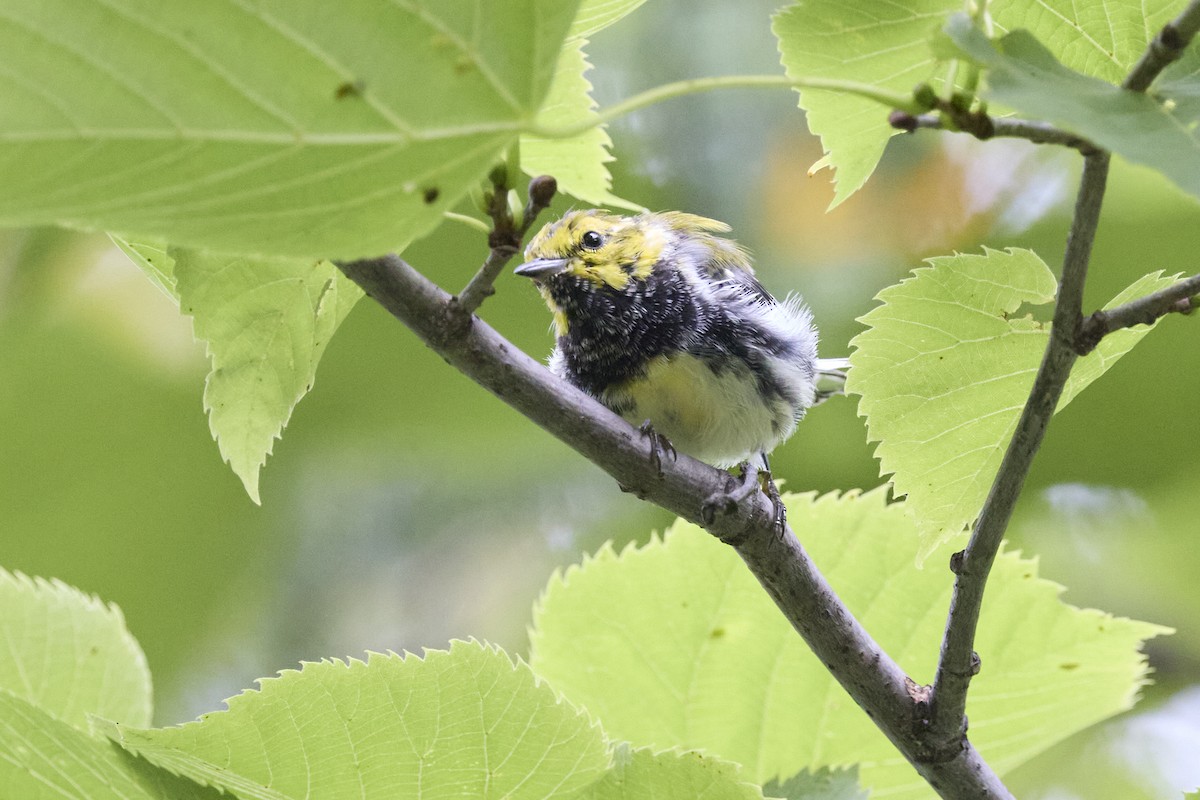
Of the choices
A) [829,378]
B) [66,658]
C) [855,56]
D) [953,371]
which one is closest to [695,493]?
[953,371]

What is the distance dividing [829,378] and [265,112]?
1392 mm

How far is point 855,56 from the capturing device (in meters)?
0.79

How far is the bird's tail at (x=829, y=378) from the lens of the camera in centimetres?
178

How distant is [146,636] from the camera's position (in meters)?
2.27

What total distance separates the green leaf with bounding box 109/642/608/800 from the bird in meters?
0.68

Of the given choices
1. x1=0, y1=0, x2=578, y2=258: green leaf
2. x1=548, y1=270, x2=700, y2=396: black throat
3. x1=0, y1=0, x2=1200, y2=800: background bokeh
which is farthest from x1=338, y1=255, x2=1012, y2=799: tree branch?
x1=0, y1=0, x2=1200, y2=800: background bokeh

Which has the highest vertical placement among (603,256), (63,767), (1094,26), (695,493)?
(603,256)

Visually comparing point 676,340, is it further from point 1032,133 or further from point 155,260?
point 1032,133

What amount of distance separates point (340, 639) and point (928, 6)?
2127mm

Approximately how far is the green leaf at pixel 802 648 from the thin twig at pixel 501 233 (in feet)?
1.38

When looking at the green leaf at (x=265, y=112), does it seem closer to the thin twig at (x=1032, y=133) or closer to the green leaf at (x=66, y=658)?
the thin twig at (x=1032, y=133)

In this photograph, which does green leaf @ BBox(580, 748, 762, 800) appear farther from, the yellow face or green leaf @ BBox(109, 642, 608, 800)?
the yellow face

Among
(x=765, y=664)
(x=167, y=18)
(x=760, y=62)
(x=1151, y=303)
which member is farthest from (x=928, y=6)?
(x=760, y=62)

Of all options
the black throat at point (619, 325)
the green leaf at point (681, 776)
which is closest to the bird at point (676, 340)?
the black throat at point (619, 325)
